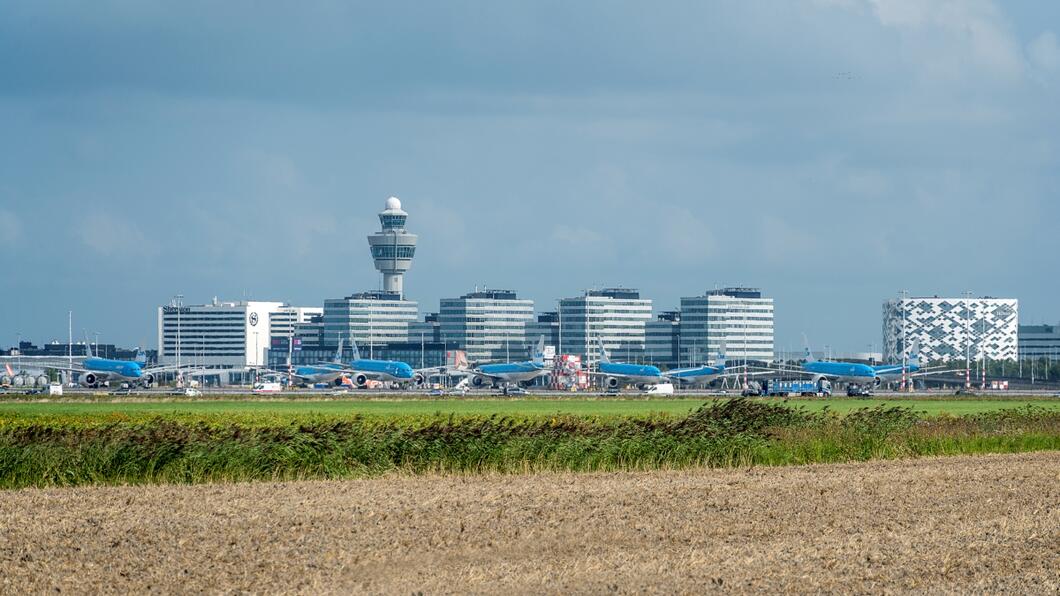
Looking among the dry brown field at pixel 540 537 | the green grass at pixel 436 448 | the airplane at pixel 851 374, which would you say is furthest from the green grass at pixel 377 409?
the airplane at pixel 851 374

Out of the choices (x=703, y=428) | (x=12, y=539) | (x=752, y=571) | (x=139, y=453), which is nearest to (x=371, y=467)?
(x=139, y=453)

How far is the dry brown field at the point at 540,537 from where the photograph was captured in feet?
74.0

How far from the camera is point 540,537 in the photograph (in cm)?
2655

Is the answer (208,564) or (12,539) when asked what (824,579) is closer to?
(208,564)

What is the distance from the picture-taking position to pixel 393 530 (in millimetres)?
27172

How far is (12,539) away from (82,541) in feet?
5.01

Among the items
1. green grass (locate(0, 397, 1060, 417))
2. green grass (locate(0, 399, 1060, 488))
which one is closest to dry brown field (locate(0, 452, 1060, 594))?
green grass (locate(0, 399, 1060, 488))

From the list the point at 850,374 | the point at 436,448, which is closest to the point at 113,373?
the point at 850,374

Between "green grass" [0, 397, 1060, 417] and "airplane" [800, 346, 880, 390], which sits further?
"airplane" [800, 346, 880, 390]

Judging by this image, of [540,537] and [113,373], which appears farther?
[113,373]

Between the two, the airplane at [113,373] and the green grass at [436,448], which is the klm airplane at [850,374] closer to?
the airplane at [113,373]

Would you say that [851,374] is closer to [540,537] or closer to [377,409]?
[377,409]

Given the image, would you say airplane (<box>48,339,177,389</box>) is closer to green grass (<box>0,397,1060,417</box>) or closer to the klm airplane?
green grass (<box>0,397,1060,417</box>)

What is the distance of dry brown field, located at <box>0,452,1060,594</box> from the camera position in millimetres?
22562
